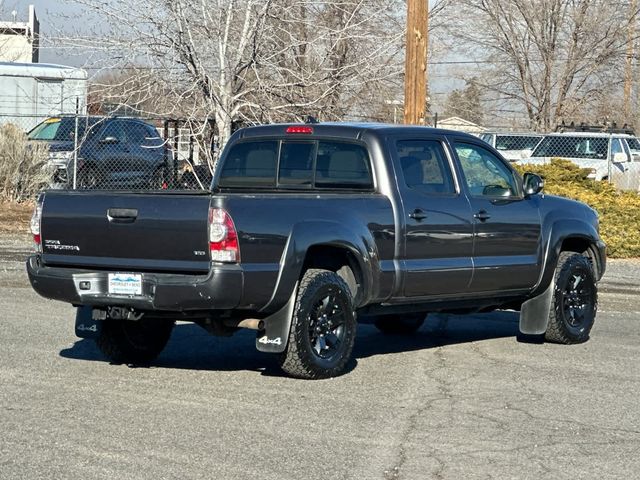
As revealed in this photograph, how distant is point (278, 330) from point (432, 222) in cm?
180

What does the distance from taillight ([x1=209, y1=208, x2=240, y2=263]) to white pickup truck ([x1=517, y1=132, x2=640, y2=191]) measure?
21.1 m

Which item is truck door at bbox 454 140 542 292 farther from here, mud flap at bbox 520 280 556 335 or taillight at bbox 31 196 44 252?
taillight at bbox 31 196 44 252

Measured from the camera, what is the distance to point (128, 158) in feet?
72.7

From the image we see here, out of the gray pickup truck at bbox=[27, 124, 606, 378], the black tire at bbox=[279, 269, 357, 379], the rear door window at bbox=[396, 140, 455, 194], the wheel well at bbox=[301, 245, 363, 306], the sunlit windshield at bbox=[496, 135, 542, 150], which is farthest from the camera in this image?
the sunlit windshield at bbox=[496, 135, 542, 150]

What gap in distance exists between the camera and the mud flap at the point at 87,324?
30.1 feet

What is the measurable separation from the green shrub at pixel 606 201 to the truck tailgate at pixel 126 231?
11895 mm

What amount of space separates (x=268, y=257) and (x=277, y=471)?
7.69 ft

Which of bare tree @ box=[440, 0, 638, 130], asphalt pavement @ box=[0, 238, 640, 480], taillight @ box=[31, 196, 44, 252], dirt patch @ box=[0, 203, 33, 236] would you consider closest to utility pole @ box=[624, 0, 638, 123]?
bare tree @ box=[440, 0, 638, 130]

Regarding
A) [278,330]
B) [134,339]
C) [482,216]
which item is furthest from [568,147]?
[278,330]

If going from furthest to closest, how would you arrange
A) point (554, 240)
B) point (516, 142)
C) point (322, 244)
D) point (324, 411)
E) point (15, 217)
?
1. point (516, 142)
2. point (15, 217)
3. point (554, 240)
4. point (322, 244)
5. point (324, 411)

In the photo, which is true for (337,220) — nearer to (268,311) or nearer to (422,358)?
(268,311)

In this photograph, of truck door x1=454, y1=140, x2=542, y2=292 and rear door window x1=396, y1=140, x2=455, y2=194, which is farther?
truck door x1=454, y1=140, x2=542, y2=292

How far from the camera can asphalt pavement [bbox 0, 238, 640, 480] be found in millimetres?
6344

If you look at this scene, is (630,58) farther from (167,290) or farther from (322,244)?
(167,290)
